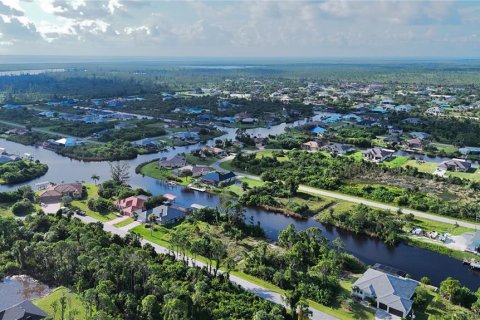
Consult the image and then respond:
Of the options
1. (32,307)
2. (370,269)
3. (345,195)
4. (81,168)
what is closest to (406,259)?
(370,269)

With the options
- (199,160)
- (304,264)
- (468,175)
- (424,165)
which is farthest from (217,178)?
(468,175)

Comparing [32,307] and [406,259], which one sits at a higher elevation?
[32,307]

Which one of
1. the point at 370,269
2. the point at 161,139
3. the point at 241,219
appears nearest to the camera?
the point at 370,269

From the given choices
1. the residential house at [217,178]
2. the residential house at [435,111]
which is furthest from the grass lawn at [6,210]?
the residential house at [435,111]

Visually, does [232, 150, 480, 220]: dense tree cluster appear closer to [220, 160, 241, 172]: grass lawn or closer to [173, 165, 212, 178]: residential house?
[220, 160, 241, 172]: grass lawn

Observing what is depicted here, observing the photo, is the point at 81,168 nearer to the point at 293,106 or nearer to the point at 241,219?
the point at 241,219

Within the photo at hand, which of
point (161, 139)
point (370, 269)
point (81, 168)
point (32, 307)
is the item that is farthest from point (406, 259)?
point (161, 139)

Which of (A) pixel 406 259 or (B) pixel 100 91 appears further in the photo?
(B) pixel 100 91

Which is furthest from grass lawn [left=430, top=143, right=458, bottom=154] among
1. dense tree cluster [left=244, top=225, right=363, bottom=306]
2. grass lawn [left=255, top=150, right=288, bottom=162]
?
dense tree cluster [left=244, top=225, right=363, bottom=306]

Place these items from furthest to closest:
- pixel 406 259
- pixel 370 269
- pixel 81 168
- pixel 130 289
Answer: pixel 81 168, pixel 406 259, pixel 370 269, pixel 130 289
